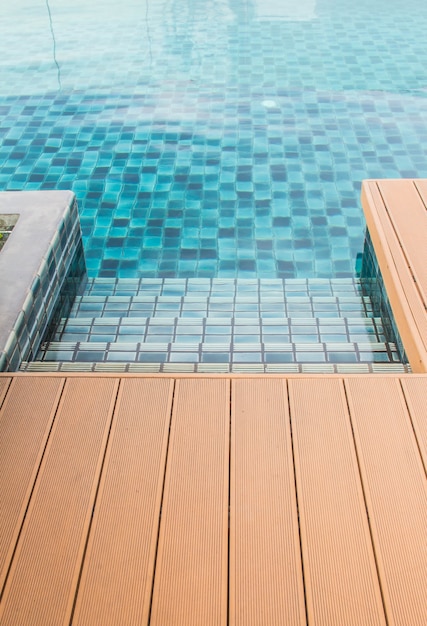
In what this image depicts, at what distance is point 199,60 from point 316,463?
805 centimetres

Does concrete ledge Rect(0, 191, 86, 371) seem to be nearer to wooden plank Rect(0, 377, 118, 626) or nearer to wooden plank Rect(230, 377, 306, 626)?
wooden plank Rect(0, 377, 118, 626)

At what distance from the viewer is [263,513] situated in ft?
7.62

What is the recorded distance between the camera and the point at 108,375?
2.94 m

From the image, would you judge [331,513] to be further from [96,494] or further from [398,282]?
[398,282]

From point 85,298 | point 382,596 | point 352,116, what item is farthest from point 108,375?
point 352,116

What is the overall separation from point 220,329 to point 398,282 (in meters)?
1.23

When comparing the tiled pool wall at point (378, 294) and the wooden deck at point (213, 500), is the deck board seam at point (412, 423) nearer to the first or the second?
the wooden deck at point (213, 500)

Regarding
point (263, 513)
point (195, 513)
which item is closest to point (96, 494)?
point (195, 513)

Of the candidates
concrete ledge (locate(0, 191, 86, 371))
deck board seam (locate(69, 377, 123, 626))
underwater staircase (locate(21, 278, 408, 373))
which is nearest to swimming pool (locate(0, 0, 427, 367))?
underwater staircase (locate(21, 278, 408, 373))

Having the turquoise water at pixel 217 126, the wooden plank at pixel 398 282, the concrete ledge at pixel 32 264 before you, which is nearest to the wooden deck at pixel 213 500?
the wooden plank at pixel 398 282

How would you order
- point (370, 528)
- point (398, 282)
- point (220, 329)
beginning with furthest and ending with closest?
point (220, 329), point (398, 282), point (370, 528)

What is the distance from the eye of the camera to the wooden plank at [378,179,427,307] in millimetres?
3703

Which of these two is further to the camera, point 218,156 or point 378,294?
point 218,156

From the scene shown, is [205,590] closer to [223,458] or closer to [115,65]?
[223,458]
